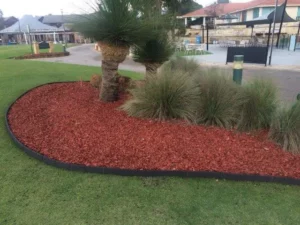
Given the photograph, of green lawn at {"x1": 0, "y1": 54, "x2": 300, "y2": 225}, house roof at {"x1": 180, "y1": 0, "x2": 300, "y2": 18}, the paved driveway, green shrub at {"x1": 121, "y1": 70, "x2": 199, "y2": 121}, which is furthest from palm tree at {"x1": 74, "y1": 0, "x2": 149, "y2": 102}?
house roof at {"x1": 180, "y1": 0, "x2": 300, "y2": 18}

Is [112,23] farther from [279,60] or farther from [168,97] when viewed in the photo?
[279,60]

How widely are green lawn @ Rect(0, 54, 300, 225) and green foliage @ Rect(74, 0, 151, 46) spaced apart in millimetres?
2393

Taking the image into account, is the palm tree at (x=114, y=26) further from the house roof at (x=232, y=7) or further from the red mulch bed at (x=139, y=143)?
the house roof at (x=232, y=7)

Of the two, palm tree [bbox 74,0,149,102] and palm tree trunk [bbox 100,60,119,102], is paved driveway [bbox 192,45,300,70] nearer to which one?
palm tree trunk [bbox 100,60,119,102]

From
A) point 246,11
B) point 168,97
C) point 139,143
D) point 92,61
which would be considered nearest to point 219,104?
point 168,97

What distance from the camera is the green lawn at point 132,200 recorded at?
2535mm

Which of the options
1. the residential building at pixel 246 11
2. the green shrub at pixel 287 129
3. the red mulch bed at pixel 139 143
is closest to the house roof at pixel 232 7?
the residential building at pixel 246 11

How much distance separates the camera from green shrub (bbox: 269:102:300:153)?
3716mm

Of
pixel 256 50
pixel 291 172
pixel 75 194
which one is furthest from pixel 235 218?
pixel 256 50

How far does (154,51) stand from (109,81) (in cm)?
148

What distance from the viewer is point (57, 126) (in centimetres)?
432

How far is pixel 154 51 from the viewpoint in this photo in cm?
619

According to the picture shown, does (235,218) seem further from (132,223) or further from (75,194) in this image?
(75,194)

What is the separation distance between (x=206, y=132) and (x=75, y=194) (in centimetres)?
214
